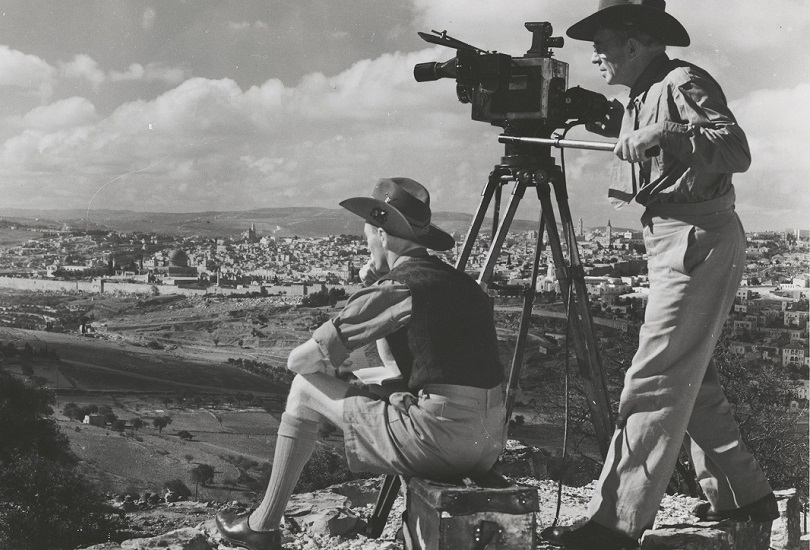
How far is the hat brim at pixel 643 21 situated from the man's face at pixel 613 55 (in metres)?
0.03

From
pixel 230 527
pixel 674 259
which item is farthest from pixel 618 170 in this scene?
pixel 230 527

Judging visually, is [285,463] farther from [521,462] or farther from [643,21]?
[521,462]

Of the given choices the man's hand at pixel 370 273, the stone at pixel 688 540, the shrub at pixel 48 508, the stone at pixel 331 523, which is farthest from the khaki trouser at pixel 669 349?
the shrub at pixel 48 508

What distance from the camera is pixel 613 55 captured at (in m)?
3.00

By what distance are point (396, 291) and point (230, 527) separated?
101 centimetres

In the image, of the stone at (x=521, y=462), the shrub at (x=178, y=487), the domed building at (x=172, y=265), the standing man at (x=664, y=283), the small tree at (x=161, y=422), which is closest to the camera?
the standing man at (x=664, y=283)

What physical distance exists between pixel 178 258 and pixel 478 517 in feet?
A: 15.5

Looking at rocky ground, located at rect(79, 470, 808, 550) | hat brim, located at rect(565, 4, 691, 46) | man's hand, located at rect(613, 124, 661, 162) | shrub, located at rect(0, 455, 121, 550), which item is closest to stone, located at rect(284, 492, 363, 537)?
rocky ground, located at rect(79, 470, 808, 550)

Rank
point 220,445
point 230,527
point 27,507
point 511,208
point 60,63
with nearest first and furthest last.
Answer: point 230,527
point 511,208
point 27,507
point 60,63
point 220,445

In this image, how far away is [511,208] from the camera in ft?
11.0

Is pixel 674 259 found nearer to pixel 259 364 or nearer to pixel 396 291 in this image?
pixel 396 291

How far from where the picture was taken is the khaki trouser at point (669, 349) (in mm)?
2816

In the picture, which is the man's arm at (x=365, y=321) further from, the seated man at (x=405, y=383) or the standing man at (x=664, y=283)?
the standing man at (x=664, y=283)

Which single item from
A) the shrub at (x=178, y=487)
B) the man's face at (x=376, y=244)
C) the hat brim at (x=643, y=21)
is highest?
the hat brim at (x=643, y=21)
